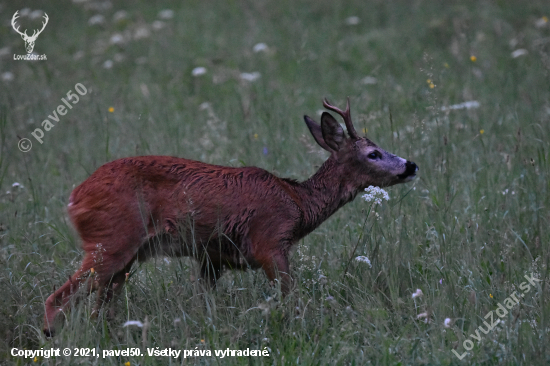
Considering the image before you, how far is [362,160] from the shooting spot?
494 centimetres

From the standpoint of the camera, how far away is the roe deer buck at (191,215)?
4.23 metres

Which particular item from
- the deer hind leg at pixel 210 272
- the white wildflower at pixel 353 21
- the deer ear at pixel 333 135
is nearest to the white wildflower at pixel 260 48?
the white wildflower at pixel 353 21

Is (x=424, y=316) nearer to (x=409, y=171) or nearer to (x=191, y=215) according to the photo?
(x=409, y=171)

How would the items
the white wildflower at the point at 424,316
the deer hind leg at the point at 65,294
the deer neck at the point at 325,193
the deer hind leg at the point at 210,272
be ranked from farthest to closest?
1. the deer neck at the point at 325,193
2. the deer hind leg at the point at 210,272
3. the deer hind leg at the point at 65,294
4. the white wildflower at the point at 424,316

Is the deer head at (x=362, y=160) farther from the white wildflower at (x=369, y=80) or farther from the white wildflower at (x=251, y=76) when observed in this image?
the white wildflower at (x=369, y=80)

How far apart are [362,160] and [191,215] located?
132 cm

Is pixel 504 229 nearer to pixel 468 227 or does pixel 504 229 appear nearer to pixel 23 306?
pixel 468 227

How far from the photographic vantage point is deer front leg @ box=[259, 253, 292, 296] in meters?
Result: 4.39

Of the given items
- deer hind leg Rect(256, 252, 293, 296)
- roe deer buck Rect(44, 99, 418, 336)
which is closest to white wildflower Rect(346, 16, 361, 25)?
roe deer buck Rect(44, 99, 418, 336)

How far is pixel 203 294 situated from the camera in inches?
168

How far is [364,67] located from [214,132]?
358 centimetres

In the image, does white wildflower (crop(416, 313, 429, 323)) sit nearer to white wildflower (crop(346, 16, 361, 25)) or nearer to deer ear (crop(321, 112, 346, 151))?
deer ear (crop(321, 112, 346, 151))

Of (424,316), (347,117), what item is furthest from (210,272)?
(424,316)

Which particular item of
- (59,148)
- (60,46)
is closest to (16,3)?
(60,46)
